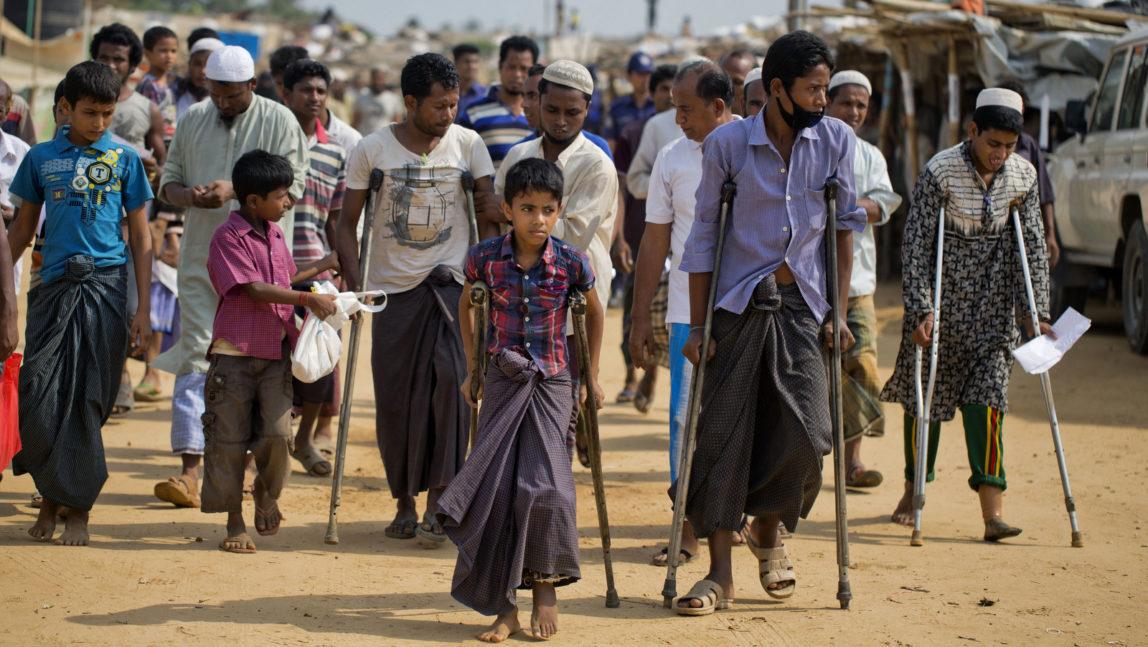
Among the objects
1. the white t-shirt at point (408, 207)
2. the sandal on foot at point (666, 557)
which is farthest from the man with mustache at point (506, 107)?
the sandal on foot at point (666, 557)

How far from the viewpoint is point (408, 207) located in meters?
5.93

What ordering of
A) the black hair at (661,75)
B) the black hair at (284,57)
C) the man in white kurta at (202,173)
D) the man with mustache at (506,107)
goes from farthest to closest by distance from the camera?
1. the black hair at (661,75)
2. the black hair at (284,57)
3. the man with mustache at (506,107)
4. the man in white kurta at (202,173)

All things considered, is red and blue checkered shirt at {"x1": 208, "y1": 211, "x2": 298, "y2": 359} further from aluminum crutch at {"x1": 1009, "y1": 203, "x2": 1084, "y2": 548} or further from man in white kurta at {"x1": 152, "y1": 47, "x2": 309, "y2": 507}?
aluminum crutch at {"x1": 1009, "y1": 203, "x2": 1084, "y2": 548}

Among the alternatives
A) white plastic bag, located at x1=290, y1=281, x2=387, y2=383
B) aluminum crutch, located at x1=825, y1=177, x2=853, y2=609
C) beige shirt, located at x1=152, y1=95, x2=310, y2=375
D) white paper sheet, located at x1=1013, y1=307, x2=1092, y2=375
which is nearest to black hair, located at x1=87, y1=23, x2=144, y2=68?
beige shirt, located at x1=152, y1=95, x2=310, y2=375

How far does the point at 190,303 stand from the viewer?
6543 mm

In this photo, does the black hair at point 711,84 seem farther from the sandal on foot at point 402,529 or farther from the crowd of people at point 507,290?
the sandal on foot at point 402,529

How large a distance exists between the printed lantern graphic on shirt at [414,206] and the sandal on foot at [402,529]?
1343mm

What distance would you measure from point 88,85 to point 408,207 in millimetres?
1531

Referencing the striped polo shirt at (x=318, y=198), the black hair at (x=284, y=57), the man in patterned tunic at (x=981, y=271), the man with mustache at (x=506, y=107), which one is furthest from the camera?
the black hair at (x=284, y=57)

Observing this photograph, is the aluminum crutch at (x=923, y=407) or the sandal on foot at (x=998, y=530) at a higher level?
the aluminum crutch at (x=923, y=407)

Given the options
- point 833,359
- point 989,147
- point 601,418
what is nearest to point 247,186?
point 833,359

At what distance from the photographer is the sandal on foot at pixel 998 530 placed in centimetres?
609

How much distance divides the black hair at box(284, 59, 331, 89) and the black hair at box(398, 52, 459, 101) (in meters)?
1.65

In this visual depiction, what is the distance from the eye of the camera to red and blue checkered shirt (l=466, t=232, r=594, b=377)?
4.71 metres
